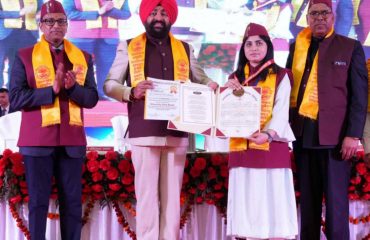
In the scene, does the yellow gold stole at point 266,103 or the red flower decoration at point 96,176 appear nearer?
the yellow gold stole at point 266,103

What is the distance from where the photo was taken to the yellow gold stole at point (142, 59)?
279 centimetres

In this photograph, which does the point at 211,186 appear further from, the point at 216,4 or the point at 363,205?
the point at 216,4

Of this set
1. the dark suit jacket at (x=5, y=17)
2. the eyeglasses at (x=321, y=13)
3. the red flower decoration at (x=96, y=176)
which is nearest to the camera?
the eyeglasses at (x=321, y=13)

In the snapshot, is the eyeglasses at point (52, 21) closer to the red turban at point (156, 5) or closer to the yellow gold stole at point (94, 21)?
the red turban at point (156, 5)

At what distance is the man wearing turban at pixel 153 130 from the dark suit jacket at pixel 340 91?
68cm

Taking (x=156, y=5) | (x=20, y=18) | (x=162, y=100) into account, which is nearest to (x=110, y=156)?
(x=162, y=100)

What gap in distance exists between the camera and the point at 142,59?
2.80 metres

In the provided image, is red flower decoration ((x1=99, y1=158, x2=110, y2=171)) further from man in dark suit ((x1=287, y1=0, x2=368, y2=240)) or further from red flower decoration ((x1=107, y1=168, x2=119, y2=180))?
man in dark suit ((x1=287, y1=0, x2=368, y2=240))

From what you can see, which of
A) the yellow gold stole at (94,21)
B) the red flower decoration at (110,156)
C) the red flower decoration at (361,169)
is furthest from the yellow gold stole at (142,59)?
the yellow gold stole at (94,21)

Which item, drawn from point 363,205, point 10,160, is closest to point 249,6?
point 363,205

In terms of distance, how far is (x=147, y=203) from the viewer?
8.89ft

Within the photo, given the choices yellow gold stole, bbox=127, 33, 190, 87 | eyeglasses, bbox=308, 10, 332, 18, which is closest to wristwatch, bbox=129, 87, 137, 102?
yellow gold stole, bbox=127, 33, 190, 87

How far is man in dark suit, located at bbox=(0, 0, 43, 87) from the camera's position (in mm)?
6926

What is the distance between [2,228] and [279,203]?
1.82 metres
